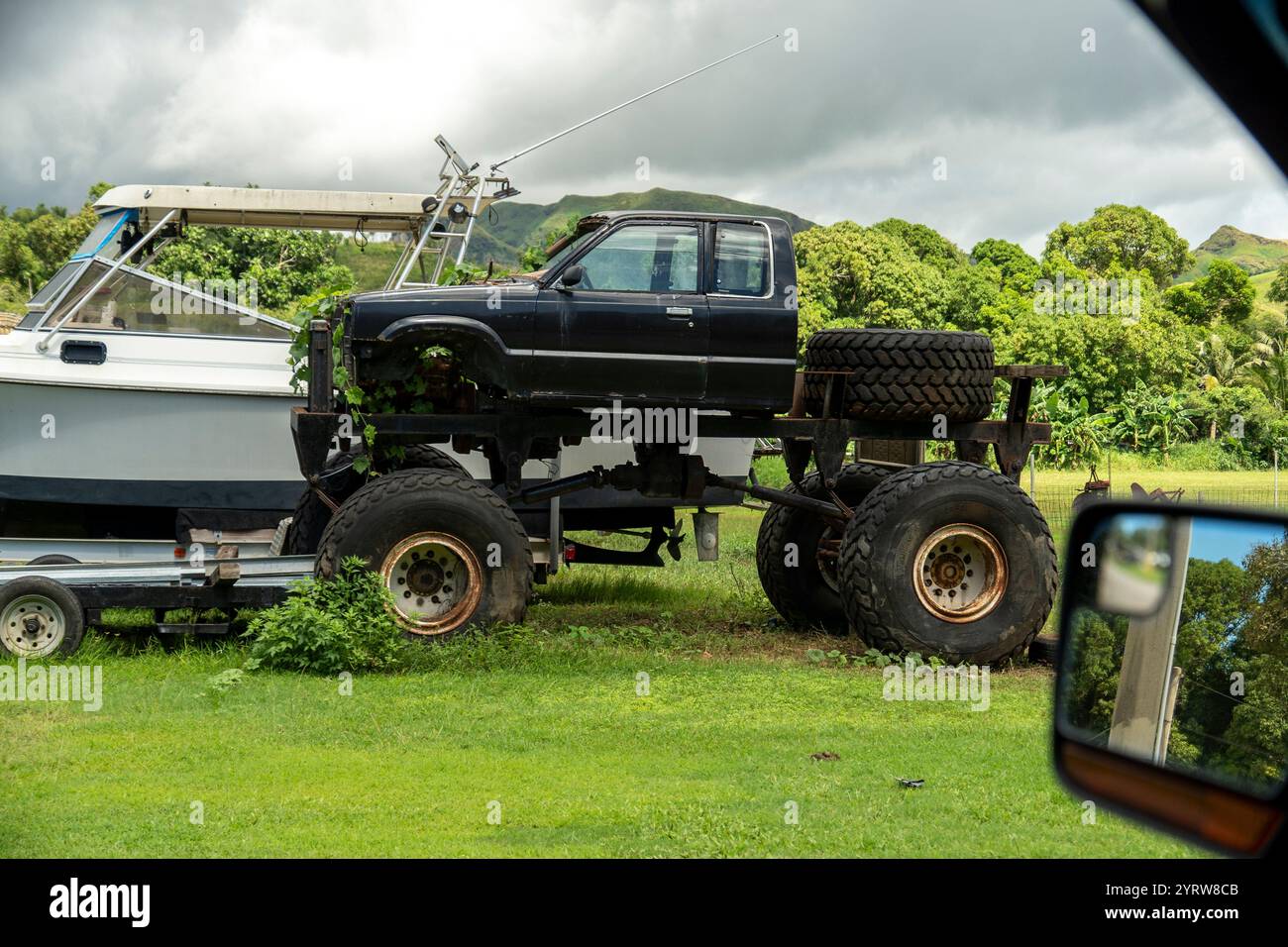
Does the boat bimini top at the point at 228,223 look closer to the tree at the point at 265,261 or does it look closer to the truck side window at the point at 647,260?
the truck side window at the point at 647,260

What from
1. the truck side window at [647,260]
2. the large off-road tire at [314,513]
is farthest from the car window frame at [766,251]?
the large off-road tire at [314,513]

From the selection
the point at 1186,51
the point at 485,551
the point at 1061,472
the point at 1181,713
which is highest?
the point at 1186,51

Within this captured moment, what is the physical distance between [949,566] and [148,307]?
753 cm

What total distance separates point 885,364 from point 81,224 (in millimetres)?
42607

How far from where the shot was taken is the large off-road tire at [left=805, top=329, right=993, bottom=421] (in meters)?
10.3

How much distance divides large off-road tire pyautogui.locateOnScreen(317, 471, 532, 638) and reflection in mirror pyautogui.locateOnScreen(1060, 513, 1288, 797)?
772 centimetres

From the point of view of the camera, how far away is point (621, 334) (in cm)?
969

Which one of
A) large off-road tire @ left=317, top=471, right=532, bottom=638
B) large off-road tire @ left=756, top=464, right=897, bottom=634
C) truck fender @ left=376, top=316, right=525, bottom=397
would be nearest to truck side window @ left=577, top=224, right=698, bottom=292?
truck fender @ left=376, top=316, right=525, bottom=397

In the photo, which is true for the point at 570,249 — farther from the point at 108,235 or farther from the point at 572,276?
the point at 108,235

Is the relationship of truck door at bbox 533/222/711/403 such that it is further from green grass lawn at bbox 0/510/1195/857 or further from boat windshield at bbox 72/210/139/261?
boat windshield at bbox 72/210/139/261

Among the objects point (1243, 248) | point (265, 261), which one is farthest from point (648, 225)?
point (1243, 248)
